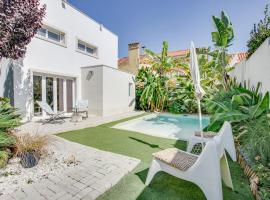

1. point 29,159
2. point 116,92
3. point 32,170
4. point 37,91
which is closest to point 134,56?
point 116,92

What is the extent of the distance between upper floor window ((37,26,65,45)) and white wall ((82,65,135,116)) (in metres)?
3.01

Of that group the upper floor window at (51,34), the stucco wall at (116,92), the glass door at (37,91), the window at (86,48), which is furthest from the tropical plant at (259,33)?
the glass door at (37,91)

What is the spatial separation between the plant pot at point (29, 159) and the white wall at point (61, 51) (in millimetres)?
7266

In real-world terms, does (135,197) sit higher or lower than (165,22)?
lower

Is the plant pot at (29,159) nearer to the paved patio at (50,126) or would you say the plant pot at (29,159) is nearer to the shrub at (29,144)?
the shrub at (29,144)

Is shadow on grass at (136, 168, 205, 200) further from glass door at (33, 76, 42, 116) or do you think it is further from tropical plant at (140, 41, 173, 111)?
tropical plant at (140, 41, 173, 111)

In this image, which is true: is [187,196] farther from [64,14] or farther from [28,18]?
[64,14]

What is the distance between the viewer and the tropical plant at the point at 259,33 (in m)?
9.27

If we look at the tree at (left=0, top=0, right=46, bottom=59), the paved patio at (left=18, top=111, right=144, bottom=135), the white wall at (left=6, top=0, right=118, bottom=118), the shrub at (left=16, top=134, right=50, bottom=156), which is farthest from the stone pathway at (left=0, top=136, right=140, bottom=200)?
the white wall at (left=6, top=0, right=118, bottom=118)

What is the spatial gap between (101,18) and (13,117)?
1705cm

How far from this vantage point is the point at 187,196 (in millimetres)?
3305

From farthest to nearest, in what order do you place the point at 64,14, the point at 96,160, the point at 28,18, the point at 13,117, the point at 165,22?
the point at 165,22 → the point at 64,14 → the point at 28,18 → the point at 13,117 → the point at 96,160

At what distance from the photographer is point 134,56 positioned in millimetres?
28047

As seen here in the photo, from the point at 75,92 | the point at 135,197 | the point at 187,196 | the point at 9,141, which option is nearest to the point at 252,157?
the point at 187,196
